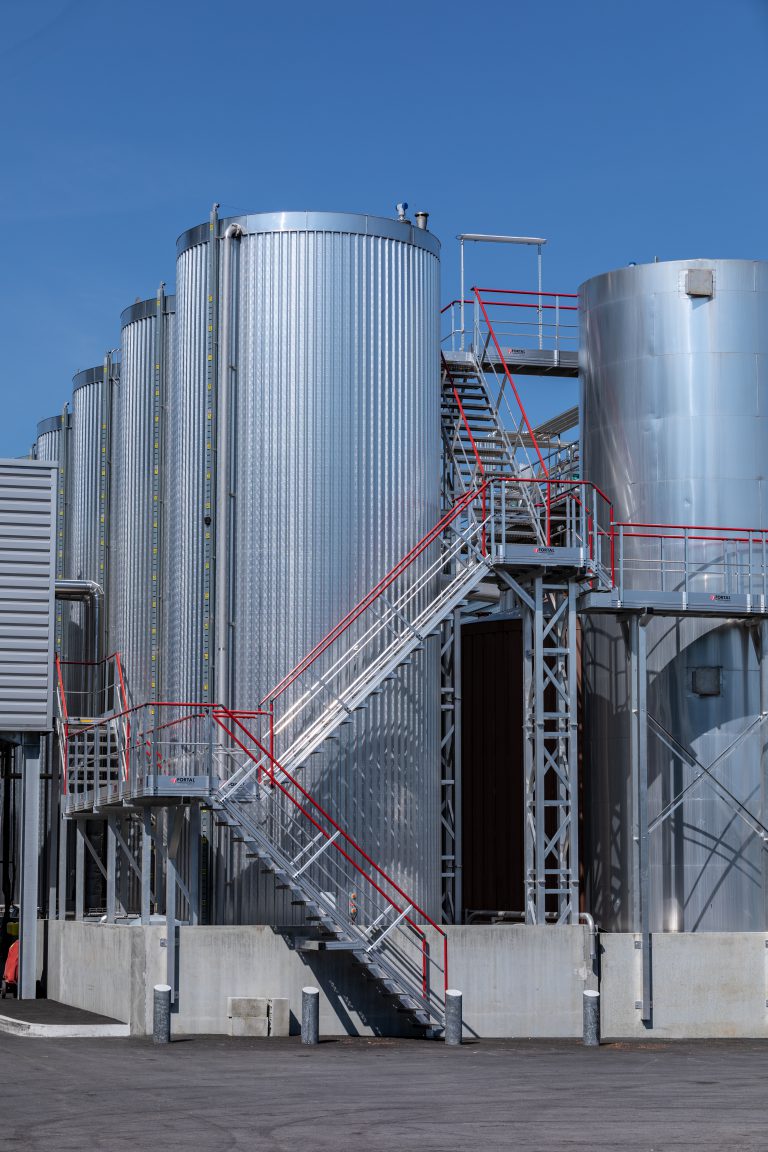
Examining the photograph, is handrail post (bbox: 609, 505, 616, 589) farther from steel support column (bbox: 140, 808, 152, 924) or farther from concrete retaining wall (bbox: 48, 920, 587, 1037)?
steel support column (bbox: 140, 808, 152, 924)

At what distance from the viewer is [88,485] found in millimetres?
44844

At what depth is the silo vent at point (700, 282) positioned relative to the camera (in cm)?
3231

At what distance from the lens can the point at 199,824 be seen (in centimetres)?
2877

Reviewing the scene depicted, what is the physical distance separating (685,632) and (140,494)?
13290 millimetres

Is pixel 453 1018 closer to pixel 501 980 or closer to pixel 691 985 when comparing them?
pixel 501 980

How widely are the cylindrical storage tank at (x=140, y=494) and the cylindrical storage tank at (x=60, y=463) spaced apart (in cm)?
291

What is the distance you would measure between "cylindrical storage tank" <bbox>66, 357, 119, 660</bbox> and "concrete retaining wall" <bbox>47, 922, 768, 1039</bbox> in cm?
1452

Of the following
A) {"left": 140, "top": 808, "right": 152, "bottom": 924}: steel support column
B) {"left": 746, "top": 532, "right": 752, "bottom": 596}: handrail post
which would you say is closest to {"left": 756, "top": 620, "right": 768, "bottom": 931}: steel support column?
{"left": 746, "top": 532, "right": 752, "bottom": 596}: handrail post

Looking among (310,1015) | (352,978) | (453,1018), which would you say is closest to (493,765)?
(352,978)

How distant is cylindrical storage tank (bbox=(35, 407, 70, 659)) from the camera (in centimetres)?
4397

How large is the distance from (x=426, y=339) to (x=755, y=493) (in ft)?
20.9

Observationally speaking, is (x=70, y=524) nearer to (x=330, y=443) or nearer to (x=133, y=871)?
(x=133, y=871)

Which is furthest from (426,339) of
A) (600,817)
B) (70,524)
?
(70,524)

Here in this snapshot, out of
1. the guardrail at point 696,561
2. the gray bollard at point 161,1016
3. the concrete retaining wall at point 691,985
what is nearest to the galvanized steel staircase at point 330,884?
the gray bollard at point 161,1016
